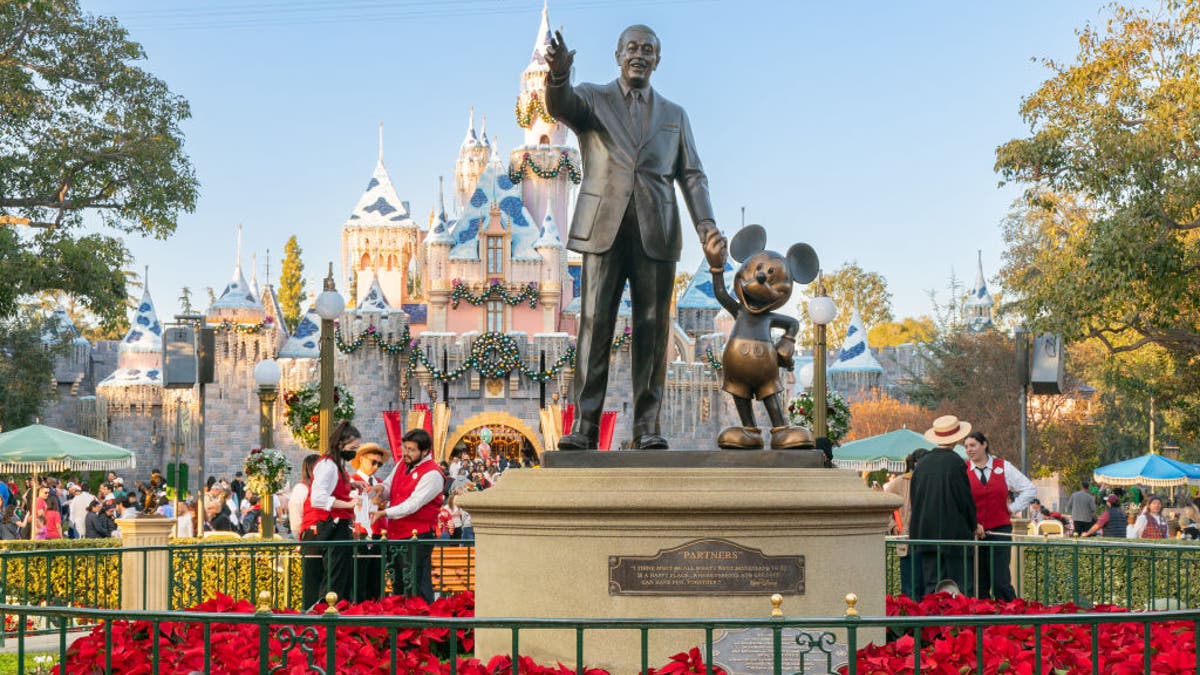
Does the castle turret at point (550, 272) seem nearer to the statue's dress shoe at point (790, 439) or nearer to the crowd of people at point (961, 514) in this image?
the crowd of people at point (961, 514)

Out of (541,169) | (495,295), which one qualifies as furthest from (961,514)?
(541,169)

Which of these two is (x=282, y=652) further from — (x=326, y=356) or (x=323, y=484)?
(x=326, y=356)

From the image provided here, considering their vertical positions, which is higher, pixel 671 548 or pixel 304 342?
pixel 304 342

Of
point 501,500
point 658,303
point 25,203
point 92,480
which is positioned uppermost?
point 25,203

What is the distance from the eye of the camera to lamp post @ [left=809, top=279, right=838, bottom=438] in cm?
1301

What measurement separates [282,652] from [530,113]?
4782 cm

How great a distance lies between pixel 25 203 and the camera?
2006cm

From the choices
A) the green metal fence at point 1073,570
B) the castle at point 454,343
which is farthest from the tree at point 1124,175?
the castle at point 454,343

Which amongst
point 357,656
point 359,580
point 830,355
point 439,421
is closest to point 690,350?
point 439,421

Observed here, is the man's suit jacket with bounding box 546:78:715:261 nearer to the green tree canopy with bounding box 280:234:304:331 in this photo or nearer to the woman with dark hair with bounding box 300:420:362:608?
the woman with dark hair with bounding box 300:420:362:608

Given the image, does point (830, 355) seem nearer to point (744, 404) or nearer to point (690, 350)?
point (690, 350)

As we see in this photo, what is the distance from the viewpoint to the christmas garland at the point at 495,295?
48500 mm

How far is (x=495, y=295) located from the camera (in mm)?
48688

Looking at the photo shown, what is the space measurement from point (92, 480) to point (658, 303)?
40.6 meters
